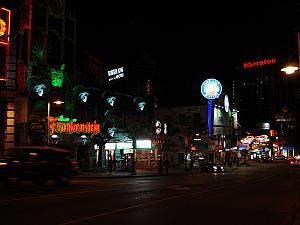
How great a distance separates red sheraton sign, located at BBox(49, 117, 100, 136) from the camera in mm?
38156

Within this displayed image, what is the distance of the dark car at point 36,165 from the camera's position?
20461 mm

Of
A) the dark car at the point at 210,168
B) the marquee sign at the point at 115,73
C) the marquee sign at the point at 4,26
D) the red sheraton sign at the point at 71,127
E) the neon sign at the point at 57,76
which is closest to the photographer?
the marquee sign at the point at 4,26

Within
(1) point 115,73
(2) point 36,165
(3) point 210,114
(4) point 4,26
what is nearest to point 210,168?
(3) point 210,114

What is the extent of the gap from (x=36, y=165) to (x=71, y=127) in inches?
728

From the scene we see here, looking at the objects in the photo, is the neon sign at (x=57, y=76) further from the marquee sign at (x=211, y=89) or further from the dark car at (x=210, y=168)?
the marquee sign at (x=211, y=89)

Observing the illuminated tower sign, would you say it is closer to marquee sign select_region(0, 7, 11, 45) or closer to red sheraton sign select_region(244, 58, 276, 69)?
marquee sign select_region(0, 7, 11, 45)

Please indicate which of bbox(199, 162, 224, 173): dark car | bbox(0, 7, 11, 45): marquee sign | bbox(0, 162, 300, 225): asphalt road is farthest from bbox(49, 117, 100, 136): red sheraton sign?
bbox(0, 162, 300, 225): asphalt road

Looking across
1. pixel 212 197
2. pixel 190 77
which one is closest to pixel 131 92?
pixel 190 77

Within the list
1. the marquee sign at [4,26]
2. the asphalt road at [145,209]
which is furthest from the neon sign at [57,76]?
the asphalt road at [145,209]

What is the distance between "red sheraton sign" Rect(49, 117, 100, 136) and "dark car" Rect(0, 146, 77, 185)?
1483 cm

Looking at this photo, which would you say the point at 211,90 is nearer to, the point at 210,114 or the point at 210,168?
the point at 210,114

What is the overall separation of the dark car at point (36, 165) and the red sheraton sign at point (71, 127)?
584 inches

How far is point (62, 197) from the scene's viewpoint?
645 inches

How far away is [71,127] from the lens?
1575 inches
